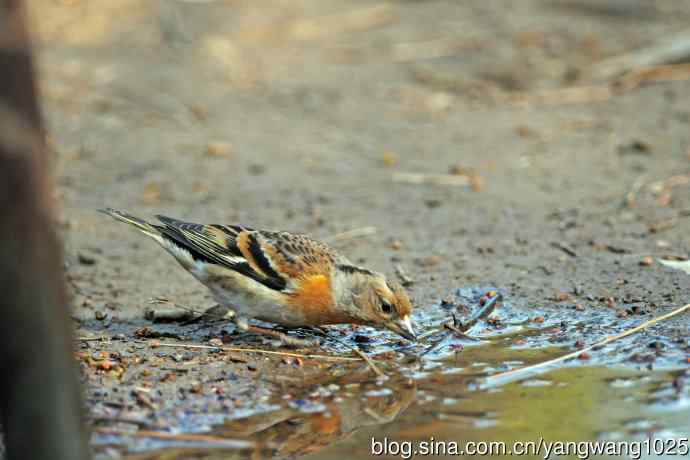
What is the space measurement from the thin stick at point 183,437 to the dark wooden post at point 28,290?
3.56 feet

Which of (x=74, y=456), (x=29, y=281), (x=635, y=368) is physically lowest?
(x=635, y=368)

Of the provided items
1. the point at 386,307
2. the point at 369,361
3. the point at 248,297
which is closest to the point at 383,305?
the point at 386,307

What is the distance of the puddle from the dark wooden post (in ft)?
3.43

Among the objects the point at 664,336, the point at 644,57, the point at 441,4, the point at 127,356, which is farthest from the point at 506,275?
the point at 441,4

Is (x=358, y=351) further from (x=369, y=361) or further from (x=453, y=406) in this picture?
(x=453, y=406)

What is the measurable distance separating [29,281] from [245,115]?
854cm

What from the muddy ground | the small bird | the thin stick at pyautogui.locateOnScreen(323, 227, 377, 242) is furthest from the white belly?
the thin stick at pyautogui.locateOnScreen(323, 227, 377, 242)

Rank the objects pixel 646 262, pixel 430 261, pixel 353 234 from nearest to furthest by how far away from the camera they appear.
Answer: pixel 646 262, pixel 430 261, pixel 353 234

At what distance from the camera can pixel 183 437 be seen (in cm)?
525

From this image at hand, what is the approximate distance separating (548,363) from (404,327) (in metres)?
0.92

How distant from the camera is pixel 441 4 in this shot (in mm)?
16031

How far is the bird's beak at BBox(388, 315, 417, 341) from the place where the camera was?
6523 mm

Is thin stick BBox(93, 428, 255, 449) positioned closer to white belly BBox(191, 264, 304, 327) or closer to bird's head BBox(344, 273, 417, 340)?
white belly BBox(191, 264, 304, 327)

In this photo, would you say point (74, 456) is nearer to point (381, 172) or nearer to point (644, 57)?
point (381, 172)
